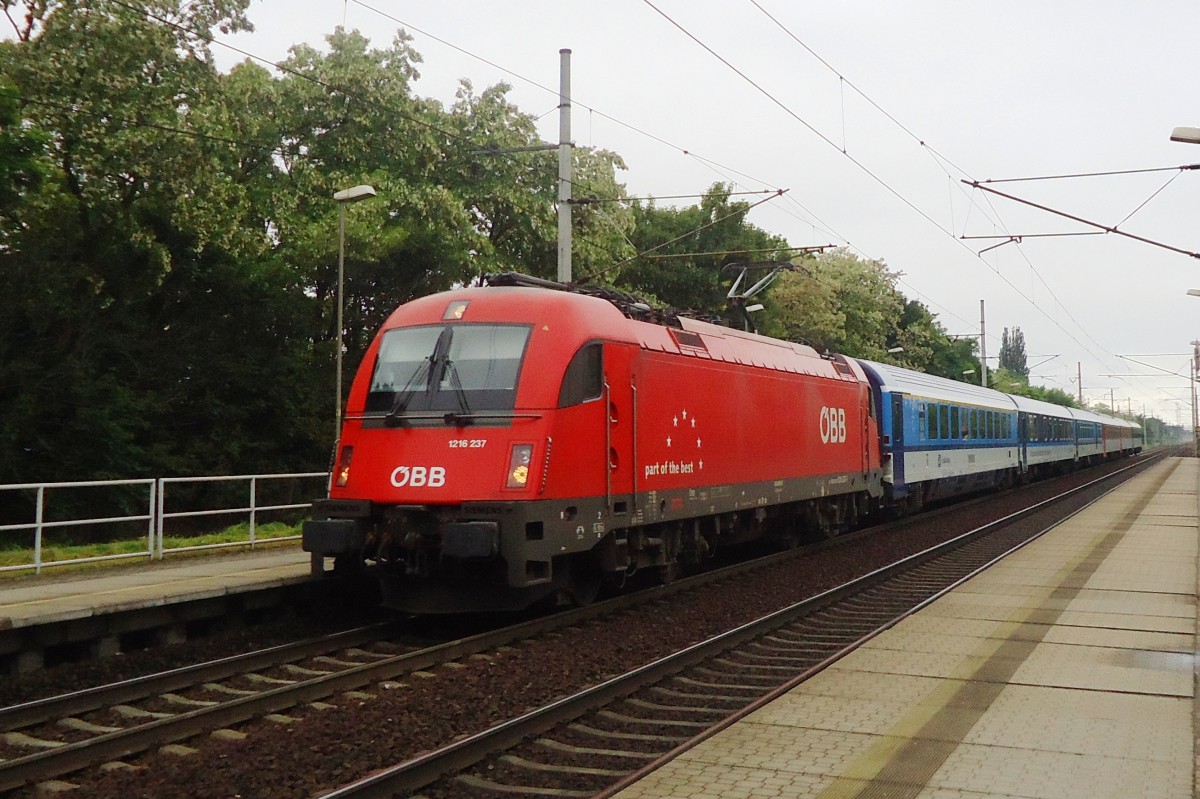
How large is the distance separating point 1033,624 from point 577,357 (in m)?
5.26

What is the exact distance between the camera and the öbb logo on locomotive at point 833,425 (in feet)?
62.8

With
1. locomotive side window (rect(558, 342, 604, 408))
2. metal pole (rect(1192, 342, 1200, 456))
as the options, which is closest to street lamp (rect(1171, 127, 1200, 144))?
locomotive side window (rect(558, 342, 604, 408))

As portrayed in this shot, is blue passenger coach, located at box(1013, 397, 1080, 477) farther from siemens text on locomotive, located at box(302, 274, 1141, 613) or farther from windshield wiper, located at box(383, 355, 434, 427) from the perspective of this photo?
windshield wiper, located at box(383, 355, 434, 427)

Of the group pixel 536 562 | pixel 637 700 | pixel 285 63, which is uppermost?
pixel 285 63

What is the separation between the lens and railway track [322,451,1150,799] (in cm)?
645

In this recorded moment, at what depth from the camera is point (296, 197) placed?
2872 cm

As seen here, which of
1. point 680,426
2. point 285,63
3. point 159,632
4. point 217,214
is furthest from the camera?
point 285,63

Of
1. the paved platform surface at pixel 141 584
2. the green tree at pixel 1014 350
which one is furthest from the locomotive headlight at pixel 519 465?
the green tree at pixel 1014 350

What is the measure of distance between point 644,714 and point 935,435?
20.4 metres

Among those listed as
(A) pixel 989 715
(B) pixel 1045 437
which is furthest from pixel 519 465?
(B) pixel 1045 437

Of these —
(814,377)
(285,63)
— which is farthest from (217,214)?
(814,377)

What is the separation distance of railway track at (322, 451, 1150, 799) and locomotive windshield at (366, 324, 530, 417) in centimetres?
313

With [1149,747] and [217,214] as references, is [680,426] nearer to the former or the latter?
[1149,747]

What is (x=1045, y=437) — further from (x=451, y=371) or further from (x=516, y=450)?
(x=516, y=450)
